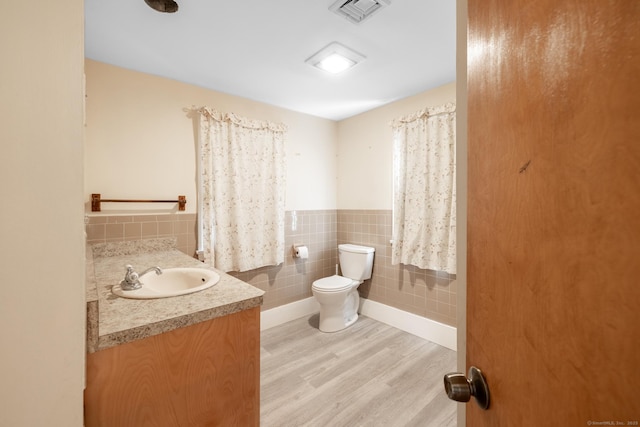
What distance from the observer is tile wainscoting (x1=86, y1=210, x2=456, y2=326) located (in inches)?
81.6

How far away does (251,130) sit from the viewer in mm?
2562

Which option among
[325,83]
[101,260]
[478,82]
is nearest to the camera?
[478,82]

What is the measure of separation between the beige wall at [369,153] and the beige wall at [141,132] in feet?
3.63

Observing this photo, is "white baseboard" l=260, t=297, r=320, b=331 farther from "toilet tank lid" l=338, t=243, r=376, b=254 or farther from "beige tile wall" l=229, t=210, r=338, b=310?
"toilet tank lid" l=338, t=243, r=376, b=254

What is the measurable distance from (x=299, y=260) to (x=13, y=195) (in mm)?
2560

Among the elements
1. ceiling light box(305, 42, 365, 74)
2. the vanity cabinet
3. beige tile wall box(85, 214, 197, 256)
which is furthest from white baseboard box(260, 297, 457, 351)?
ceiling light box(305, 42, 365, 74)

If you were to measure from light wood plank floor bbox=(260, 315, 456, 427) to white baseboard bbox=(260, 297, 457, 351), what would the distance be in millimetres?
73

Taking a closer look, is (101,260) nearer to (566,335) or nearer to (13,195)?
(13,195)

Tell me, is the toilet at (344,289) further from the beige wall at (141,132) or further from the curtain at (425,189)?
the beige wall at (141,132)

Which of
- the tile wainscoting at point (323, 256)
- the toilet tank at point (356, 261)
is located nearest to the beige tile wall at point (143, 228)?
the tile wainscoting at point (323, 256)

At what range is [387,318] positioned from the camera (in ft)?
9.09

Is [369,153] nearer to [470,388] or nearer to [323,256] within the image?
[323,256]

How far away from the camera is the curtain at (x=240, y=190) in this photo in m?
2.31

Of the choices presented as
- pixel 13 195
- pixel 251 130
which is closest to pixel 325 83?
pixel 251 130
